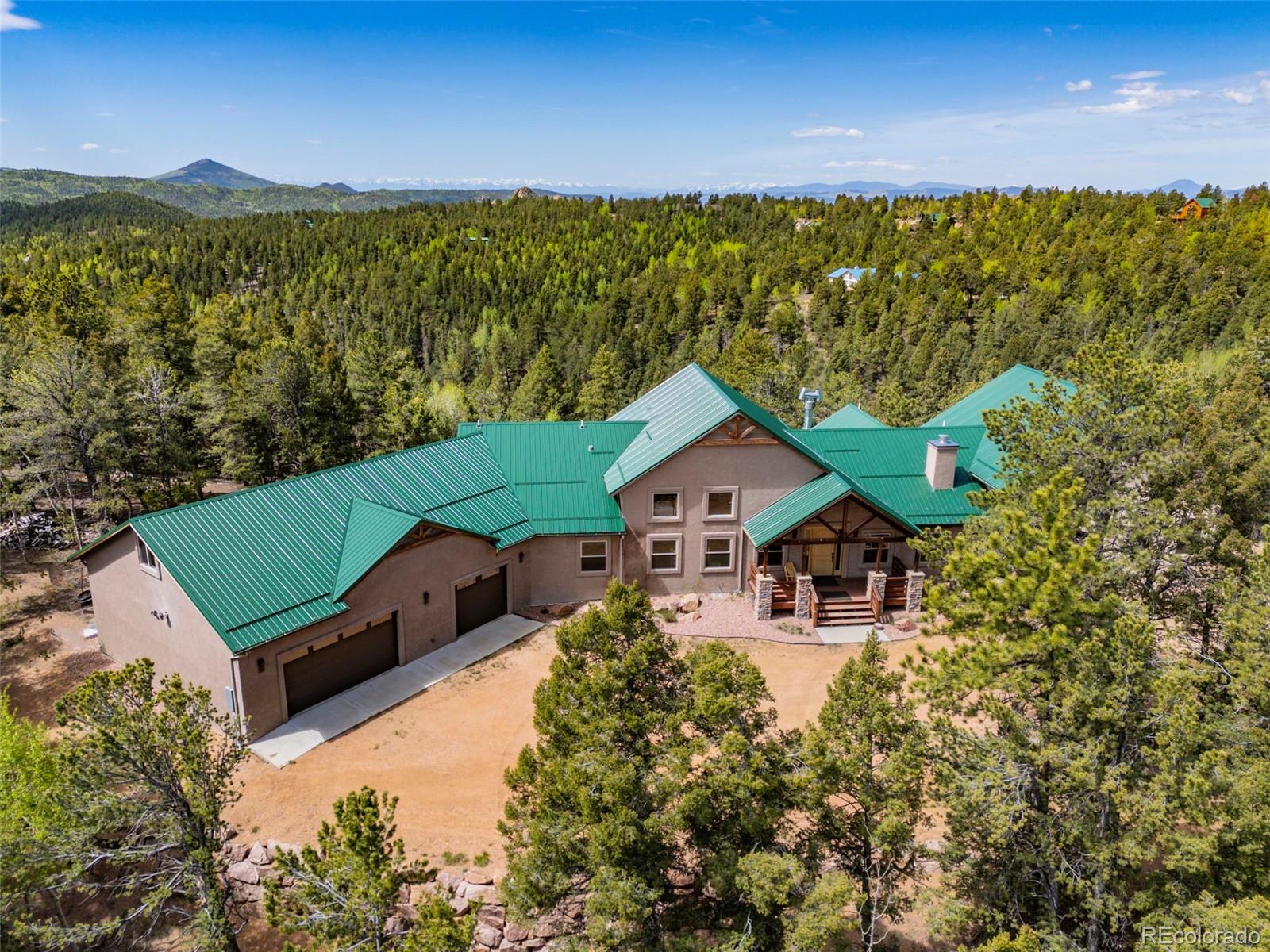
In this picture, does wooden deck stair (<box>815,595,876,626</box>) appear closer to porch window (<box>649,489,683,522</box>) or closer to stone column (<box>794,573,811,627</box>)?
stone column (<box>794,573,811,627</box>)

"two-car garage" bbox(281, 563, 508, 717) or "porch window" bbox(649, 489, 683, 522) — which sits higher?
"porch window" bbox(649, 489, 683, 522)

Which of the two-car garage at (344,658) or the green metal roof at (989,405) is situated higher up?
the green metal roof at (989,405)

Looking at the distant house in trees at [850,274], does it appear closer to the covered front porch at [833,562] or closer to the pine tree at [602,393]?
the pine tree at [602,393]

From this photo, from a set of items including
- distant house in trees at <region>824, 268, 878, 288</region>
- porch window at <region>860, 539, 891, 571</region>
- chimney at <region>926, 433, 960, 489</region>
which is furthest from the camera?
distant house in trees at <region>824, 268, 878, 288</region>

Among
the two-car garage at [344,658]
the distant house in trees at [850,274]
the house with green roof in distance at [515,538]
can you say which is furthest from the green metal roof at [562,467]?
the distant house in trees at [850,274]

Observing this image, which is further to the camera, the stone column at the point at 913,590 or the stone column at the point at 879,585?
the stone column at the point at 913,590

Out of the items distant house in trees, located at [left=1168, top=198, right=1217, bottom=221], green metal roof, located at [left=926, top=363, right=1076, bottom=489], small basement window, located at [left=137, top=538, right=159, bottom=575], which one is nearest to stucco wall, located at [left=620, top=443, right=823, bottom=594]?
green metal roof, located at [left=926, top=363, right=1076, bottom=489]

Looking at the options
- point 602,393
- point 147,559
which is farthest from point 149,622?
point 602,393
